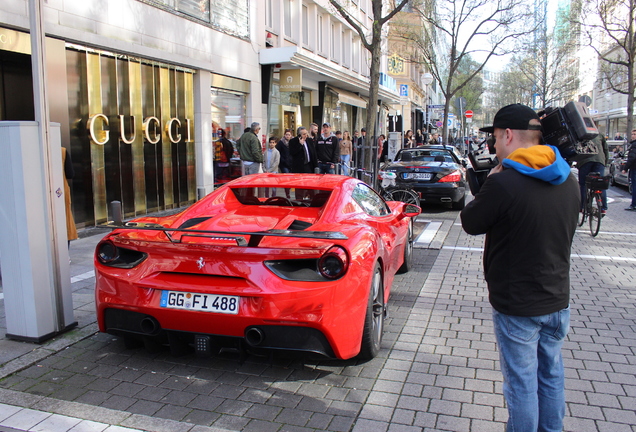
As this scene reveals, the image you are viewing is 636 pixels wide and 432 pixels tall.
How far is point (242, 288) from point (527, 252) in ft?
5.82

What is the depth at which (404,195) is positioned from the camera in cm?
1154

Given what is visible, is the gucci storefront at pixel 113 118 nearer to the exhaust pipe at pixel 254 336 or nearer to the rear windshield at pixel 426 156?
the rear windshield at pixel 426 156

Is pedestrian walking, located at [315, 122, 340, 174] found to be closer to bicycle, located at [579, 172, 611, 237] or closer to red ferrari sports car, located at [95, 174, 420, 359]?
bicycle, located at [579, 172, 611, 237]

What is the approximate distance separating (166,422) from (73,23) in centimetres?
870

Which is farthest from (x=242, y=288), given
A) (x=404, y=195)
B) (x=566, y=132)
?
(x=404, y=195)

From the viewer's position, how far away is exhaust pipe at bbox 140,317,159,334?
364 cm

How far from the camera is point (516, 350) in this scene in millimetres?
2510

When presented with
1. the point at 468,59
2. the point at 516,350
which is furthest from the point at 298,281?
the point at 468,59

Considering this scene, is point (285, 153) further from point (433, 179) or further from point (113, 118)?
point (113, 118)

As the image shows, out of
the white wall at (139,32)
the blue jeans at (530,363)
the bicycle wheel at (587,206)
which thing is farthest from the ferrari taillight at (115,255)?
the bicycle wheel at (587,206)

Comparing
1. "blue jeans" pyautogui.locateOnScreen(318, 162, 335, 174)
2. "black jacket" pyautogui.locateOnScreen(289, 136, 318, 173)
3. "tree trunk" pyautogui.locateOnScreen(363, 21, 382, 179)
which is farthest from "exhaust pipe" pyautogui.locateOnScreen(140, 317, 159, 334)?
"blue jeans" pyautogui.locateOnScreen(318, 162, 335, 174)

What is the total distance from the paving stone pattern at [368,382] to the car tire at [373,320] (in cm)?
11

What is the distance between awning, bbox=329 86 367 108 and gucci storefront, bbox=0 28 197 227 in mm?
13250

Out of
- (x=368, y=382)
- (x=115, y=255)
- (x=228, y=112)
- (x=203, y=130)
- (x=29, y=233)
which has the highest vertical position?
(x=228, y=112)
